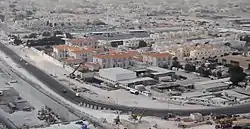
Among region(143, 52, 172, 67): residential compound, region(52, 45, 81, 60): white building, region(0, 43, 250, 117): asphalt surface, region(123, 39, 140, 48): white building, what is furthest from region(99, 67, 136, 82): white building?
region(123, 39, 140, 48): white building

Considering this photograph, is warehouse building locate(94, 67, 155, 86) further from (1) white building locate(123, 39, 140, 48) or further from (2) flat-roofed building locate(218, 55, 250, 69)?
Result: (1) white building locate(123, 39, 140, 48)

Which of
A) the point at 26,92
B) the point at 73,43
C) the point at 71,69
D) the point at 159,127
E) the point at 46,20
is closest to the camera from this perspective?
the point at 159,127

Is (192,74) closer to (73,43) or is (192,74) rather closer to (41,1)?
(73,43)

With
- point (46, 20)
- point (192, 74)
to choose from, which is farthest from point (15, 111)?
point (46, 20)

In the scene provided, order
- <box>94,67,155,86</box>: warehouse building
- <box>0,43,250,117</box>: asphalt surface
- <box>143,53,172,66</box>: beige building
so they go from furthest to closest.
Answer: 1. <box>143,53,172,66</box>: beige building
2. <box>94,67,155,86</box>: warehouse building
3. <box>0,43,250,117</box>: asphalt surface

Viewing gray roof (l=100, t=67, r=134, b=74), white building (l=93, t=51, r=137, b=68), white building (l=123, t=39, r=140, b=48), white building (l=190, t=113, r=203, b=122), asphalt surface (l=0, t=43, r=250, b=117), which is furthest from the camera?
white building (l=123, t=39, r=140, b=48)

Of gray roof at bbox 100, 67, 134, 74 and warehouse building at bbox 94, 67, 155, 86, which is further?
gray roof at bbox 100, 67, 134, 74

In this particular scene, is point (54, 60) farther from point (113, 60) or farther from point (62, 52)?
point (113, 60)

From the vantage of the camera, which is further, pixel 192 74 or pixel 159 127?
pixel 192 74

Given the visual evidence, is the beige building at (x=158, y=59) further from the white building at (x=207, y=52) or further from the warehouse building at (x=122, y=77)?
the warehouse building at (x=122, y=77)
